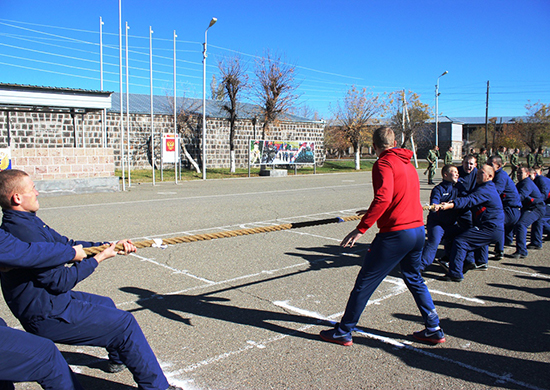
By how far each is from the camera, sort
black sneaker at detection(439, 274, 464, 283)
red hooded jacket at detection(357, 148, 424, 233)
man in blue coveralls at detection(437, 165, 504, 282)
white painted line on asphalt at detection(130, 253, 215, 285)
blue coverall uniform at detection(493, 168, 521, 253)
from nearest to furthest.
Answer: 1. red hooded jacket at detection(357, 148, 424, 233)
2. white painted line on asphalt at detection(130, 253, 215, 285)
3. black sneaker at detection(439, 274, 464, 283)
4. man in blue coveralls at detection(437, 165, 504, 282)
5. blue coverall uniform at detection(493, 168, 521, 253)

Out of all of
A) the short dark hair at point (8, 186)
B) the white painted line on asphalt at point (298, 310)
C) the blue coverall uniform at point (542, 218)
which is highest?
the short dark hair at point (8, 186)

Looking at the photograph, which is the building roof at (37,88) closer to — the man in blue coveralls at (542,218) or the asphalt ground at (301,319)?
the asphalt ground at (301,319)

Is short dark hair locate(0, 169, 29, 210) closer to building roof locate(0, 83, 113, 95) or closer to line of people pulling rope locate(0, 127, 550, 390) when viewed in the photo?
line of people pulling rope locate(0, 127, 550, 390)

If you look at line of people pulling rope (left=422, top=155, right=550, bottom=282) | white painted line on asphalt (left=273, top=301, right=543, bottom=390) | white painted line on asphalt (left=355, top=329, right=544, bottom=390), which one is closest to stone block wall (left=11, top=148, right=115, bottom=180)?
white painted line on asphalt (left=273, top=301, right=543, bottom=390)

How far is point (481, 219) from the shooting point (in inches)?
255

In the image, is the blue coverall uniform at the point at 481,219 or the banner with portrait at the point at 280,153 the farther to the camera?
the banner with portrait at the point at 280,153

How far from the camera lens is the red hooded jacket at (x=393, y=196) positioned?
3836mm

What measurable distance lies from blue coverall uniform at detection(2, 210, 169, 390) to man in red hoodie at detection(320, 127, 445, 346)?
1.77m

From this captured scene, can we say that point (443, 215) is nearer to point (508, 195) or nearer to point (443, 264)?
point (443, 264)

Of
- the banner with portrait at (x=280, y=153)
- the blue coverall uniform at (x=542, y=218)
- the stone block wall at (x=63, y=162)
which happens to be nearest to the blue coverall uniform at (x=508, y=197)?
the blue coverall uniform at (x=542, y=218)

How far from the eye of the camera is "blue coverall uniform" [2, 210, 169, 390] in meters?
2.73

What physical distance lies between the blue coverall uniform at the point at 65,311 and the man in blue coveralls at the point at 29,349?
139 mm

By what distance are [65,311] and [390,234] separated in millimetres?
2571

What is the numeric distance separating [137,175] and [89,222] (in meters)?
16.1
